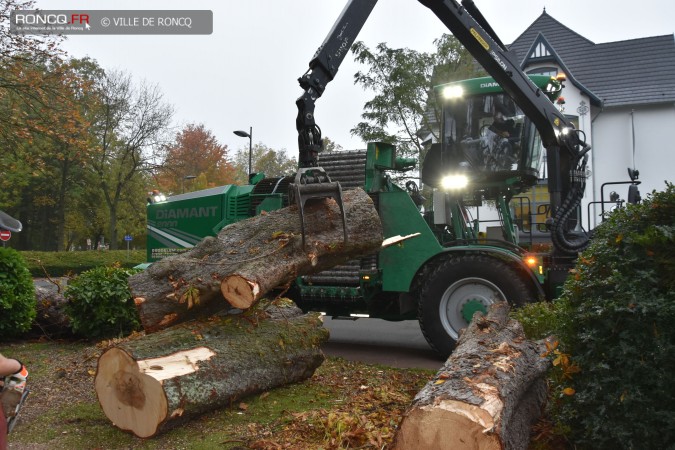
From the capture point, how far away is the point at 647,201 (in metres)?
3.69

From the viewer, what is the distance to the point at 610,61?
2742cm

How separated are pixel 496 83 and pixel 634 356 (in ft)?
17.2

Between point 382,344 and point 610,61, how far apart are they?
23.8 m

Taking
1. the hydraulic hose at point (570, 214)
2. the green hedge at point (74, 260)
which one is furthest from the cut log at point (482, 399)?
the green hedge at point (74, 260)

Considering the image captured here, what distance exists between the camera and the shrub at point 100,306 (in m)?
7.81

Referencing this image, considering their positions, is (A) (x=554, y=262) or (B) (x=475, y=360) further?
(A) (x=554, y=262)

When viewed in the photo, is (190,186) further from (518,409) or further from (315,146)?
(518,409)

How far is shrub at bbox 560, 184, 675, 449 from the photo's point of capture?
10.3 feet

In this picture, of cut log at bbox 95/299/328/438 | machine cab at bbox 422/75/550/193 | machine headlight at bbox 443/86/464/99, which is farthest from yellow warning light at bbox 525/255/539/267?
cut log at bbox 95/299/328/438

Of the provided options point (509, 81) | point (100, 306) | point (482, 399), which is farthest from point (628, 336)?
point (100, 306)

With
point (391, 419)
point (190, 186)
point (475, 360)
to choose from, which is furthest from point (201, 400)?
point (190, 186)

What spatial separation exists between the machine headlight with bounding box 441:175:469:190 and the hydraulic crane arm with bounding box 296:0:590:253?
1056 mm

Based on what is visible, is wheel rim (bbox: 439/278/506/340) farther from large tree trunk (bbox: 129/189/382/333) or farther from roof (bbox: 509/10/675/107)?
roof (bbox: 509/10/675/107)

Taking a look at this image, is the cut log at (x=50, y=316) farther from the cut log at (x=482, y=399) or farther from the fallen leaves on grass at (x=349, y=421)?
the cut log at (x=482, y=399)
